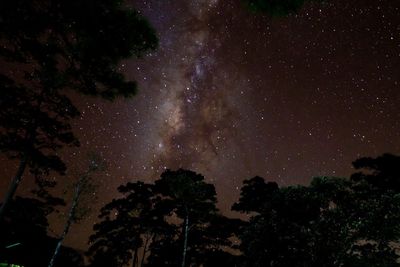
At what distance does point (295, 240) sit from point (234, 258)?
298 inches

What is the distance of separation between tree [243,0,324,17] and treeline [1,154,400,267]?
35.7 ft

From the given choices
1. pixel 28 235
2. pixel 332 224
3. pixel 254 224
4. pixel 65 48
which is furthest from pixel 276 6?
pixel 28 235

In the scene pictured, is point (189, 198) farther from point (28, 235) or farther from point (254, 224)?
point (28, 235)

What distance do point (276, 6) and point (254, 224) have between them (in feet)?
58.4

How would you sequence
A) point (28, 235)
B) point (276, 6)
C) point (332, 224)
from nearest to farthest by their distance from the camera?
point (276, 6) < point (332, 224) < point (28, 235)

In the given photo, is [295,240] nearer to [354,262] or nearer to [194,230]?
[354,262]

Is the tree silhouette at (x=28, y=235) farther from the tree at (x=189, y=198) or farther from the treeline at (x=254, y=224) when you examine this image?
the tree at (x=189, y=198)

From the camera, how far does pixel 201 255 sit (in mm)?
26766

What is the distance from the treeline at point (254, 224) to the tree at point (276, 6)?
1088cm

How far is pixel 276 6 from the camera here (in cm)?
628

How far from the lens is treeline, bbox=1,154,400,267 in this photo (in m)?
15.1

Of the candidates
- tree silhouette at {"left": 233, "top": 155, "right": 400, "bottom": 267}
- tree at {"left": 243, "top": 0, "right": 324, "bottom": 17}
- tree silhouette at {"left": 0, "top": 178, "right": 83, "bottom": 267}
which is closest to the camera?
tree at {"left": 243, "top": 0, "right": 324, "bottom": 17}

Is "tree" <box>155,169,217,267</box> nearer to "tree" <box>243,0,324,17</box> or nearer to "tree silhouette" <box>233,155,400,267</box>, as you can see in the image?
"tree silhouette" <box>233,155,400,267</box>

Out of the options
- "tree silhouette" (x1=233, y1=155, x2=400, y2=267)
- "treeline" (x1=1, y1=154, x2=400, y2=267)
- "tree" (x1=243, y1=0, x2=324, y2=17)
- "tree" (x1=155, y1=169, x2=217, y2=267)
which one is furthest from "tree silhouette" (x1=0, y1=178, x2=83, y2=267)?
"tree" (x1=243, y1=0, x2=324, y2=17)
